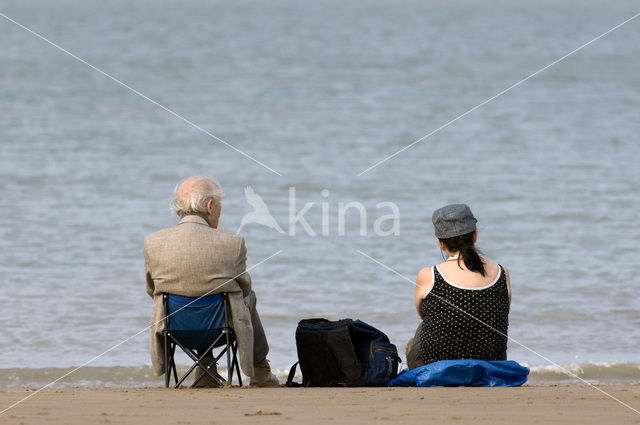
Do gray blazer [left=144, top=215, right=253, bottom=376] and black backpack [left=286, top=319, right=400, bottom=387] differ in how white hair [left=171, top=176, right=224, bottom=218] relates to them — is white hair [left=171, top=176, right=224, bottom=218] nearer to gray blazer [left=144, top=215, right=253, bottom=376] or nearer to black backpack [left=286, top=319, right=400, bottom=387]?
gray blazer [left=144, top=215, right=253, bottom=376]

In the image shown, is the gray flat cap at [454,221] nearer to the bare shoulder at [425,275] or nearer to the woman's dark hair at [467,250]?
the woman's dark hair at [467,250]

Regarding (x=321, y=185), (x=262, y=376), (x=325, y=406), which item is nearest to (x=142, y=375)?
(x=262, y=376)

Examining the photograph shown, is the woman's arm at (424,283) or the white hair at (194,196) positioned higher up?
the white hair at (194,196)

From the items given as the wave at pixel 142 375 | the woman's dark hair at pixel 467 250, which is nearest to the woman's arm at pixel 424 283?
the woman's dark hair at pixel 467 250

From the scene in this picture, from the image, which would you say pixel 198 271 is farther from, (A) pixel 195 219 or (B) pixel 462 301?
(B) pixel 462 301

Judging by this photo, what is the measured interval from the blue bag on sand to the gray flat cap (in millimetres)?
547

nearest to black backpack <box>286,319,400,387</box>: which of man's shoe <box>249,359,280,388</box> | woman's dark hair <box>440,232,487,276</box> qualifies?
man's shoe <box>249,359,280,388</box>

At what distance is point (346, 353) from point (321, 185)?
24.6ft

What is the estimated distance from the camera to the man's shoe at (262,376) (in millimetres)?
4523

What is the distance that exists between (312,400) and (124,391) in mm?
933

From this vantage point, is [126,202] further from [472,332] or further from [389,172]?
[472,332]

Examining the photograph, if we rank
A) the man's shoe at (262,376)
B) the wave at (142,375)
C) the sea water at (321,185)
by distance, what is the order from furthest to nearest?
1. the sea water at (321,185)
2. the wave at (142,375)
3. the man's shoe at (262,376)

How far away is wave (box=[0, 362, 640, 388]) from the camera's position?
5.30 m

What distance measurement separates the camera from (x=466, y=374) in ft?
13.8
